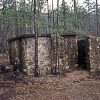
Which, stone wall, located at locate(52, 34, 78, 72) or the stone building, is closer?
the stone building

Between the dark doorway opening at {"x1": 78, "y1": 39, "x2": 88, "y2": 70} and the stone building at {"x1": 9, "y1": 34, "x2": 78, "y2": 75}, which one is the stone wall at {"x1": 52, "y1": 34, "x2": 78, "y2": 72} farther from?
the dark doorway opening at {"x1": 78, "y1": 39, "x2": 88, "y2": 70}

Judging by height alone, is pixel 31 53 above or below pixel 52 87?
above

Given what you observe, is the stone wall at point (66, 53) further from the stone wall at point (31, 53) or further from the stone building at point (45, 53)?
the stone wall at point (31, 53)

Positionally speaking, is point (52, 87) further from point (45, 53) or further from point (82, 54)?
point (82, 54)

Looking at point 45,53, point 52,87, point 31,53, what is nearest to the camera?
point 52,87

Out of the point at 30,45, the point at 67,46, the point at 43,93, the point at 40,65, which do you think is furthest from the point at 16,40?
the point at 43,93

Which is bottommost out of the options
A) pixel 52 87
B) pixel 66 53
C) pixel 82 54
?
pixel 52 87

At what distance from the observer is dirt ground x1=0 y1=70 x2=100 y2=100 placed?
11.0 metres

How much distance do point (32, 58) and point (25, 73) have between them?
1.05 m

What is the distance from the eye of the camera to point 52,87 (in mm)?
12859

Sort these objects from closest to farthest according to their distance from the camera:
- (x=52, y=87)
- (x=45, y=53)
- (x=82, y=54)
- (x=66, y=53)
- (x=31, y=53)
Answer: (x=52, y=87) → (x=31, y=53) → (x=45, y=53) → (x=66, y=53) → (x=82, y=54)

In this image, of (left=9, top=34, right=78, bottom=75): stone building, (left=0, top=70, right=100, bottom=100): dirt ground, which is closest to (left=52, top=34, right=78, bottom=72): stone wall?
(left=9, top=34, right=78, bottom=75): stone building

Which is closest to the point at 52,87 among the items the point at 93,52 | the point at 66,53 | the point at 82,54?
the point at 66,53

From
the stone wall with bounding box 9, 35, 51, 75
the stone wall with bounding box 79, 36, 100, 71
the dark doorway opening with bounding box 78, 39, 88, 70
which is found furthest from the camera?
the dark doorway opening with bounding box 78, 39, 88, 70
